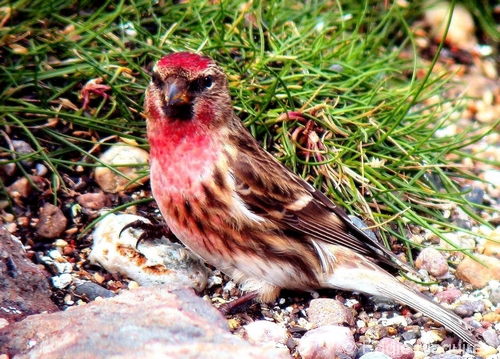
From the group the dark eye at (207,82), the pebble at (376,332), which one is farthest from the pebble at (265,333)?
the dark eye at (207,82)

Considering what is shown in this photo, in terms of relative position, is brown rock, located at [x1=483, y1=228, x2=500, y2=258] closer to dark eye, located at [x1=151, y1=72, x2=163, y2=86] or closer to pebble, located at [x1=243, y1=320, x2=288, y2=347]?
pebble, located at [x1=243, y1=320, x2=288, y2=347]

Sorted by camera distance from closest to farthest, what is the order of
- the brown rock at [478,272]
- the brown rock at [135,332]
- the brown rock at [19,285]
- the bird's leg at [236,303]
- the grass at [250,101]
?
1. the brown rock at [135,332]
2. the brown rock at [19,285]
3. the bird's leg at [236,303]
4. the brown rock at [478,272]
5. the grass at [250,101]

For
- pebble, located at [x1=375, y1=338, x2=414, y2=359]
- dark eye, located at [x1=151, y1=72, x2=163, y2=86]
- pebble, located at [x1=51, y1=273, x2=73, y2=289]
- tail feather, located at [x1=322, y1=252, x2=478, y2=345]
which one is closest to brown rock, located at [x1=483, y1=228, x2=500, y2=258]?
tail feather, located at [x1=322, y1=252, x2=478, y2=345]

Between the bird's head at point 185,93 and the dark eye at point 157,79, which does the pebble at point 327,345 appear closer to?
the bird's head at point 185,93

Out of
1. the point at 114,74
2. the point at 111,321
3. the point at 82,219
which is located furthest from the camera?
the point at 114,74

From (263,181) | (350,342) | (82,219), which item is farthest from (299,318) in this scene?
(82,219)

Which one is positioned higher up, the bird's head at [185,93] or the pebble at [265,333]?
the bird's head at [185,93]

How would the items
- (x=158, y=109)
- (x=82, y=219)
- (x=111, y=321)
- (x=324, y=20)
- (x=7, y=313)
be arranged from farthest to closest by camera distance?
1. (x=324, y=20)
2. (x=82, y=219)
3. (x=158, y=109)
4. (x=7, y=313)
5. (x=111, y=321)

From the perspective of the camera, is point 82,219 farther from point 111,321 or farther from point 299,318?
point 111,321
